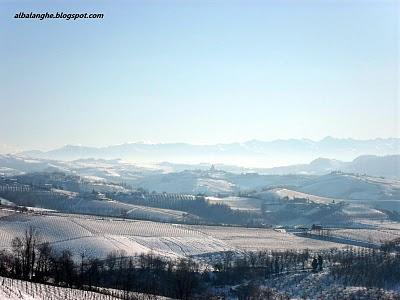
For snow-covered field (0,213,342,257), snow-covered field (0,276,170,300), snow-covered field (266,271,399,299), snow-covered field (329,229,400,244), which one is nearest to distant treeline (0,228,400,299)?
snow-covered field (266,271,399,299)

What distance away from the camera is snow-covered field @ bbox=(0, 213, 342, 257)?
108750 millimetres

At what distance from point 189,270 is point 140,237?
3503cm

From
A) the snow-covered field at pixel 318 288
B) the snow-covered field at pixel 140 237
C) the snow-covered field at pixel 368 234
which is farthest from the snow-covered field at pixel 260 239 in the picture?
the snow-covered field at pixel 318 288

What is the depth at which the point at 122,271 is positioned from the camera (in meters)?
86.6

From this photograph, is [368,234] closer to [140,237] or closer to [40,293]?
[140,237]

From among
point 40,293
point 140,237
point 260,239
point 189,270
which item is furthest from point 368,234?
point 40,293

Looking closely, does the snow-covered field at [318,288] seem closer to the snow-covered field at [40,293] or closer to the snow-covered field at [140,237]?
the snow-covered field at [40,293]

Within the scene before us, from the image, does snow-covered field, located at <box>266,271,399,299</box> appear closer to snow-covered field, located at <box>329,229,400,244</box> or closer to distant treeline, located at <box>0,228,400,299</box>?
distant treeline, located at <box>0,228,400,299</box>

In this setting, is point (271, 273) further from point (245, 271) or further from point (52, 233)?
point (52, 233)

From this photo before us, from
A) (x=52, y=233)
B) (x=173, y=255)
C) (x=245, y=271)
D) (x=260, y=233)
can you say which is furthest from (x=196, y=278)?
(x=260, y=233)

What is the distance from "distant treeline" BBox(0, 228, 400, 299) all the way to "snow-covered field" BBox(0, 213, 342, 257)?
6.24 meters

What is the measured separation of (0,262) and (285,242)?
66.5 meters

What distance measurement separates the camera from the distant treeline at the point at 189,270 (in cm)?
7475

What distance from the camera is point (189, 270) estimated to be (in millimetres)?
88750
